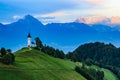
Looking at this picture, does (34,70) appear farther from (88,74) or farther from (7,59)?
(88,74)

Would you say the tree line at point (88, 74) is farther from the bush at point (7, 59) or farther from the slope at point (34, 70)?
the bush at point (7, 59)

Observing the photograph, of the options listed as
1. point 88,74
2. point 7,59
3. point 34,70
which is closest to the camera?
point 7,59

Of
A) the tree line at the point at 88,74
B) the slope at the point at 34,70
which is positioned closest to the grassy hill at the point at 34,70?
the slope at the point at 34,70

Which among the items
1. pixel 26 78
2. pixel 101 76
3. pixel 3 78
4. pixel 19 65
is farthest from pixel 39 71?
pixel 101 76

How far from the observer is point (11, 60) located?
133m

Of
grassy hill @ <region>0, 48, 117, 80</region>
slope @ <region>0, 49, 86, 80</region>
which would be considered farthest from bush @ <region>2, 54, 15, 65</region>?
slope @ <region>0, 49, 86, 80</region>

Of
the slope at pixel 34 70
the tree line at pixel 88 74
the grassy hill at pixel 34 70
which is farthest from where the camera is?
the tree line at pixel 88 74

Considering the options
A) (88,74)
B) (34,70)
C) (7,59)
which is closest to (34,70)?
(34,70)

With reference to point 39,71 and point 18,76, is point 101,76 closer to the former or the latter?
point 39,71

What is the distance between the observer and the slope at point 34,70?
122363 millimetres

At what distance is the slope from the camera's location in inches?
4817

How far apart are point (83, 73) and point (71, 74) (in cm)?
1695

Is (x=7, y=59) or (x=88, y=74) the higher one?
(x=7, y=59)

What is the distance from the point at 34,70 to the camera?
5408 inches
